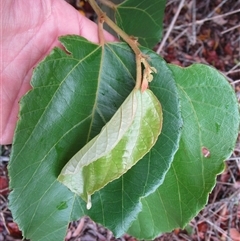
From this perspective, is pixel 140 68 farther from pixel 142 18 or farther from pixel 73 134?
pixel 142 18

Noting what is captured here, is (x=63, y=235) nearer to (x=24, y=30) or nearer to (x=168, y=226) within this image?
(x=168, y=226)

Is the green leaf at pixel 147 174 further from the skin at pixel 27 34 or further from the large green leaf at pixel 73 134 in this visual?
the skin at pixel 27 34

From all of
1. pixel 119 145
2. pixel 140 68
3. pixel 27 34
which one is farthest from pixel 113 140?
pixel 27 34

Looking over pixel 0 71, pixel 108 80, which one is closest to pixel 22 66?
pixel 0 71

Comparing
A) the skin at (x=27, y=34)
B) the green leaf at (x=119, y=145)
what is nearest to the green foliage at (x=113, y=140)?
the green leaf at (x=119, y=145)

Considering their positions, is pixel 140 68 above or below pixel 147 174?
above

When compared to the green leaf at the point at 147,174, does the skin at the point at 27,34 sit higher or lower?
higher
